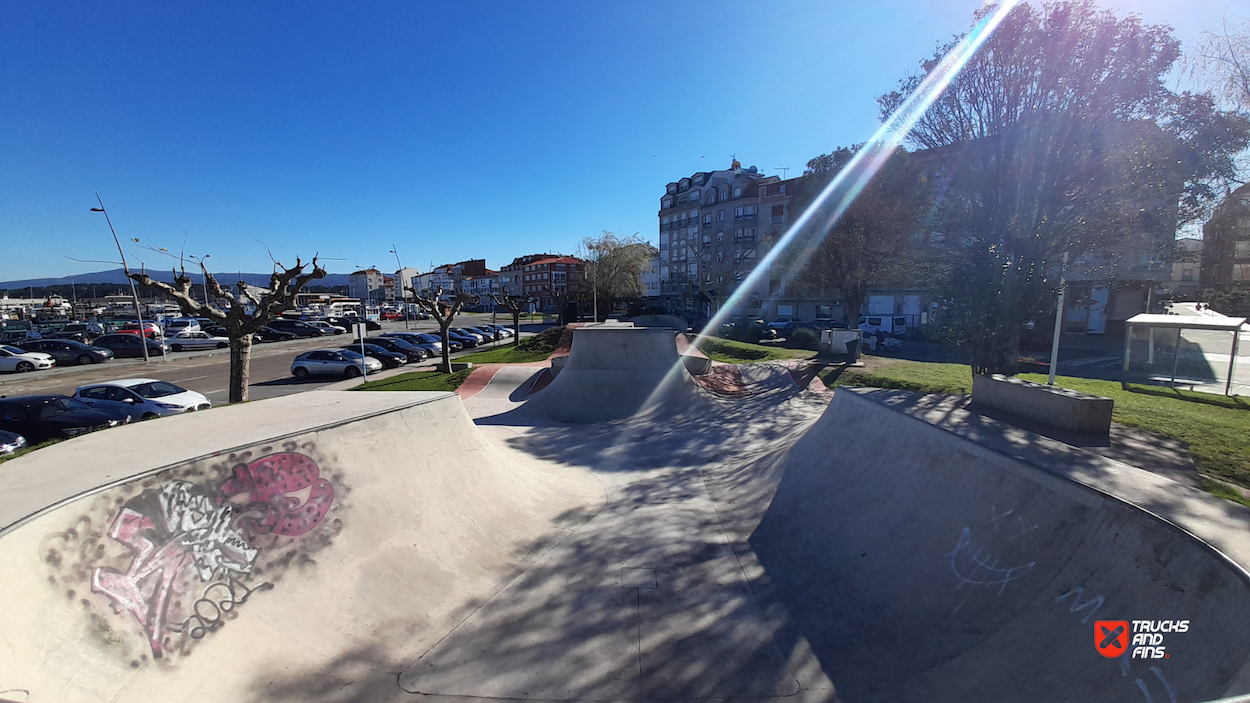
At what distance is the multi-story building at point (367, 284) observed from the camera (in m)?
132

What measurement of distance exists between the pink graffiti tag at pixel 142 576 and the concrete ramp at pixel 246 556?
10 mm

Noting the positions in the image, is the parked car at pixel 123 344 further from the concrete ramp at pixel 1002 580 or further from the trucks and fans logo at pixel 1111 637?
the trucks and fans logo at pixel 1111 637

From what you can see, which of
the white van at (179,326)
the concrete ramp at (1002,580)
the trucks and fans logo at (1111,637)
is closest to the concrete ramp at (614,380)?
the concrete ramp at (1002,580)

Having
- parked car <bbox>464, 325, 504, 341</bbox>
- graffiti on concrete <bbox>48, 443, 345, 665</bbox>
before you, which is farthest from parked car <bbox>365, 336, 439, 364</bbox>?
graffiti on concrete <bbox>48, 443, 345, 665</bbox>

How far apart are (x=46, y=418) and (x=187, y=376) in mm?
14321

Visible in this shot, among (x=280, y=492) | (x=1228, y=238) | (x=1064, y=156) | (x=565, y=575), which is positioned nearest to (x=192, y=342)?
(x=280, y=492)

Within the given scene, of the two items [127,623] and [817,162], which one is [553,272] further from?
[127,623]

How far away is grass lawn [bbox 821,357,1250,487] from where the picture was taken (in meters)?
6.87

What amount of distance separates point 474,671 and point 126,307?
128 metres

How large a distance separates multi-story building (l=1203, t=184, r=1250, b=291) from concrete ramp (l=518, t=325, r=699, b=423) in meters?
13.7

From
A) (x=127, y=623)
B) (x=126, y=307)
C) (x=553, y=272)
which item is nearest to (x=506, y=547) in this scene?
(x=127, y=623)

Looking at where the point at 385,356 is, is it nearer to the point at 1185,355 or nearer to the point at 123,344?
the point at 123,344

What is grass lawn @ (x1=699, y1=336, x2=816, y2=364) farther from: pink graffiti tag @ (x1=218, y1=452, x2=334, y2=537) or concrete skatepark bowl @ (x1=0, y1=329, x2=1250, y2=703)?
pink graffiti tag @ (x1=218, y1=452, x2=334, y2=537)

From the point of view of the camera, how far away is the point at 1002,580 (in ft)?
12.9
